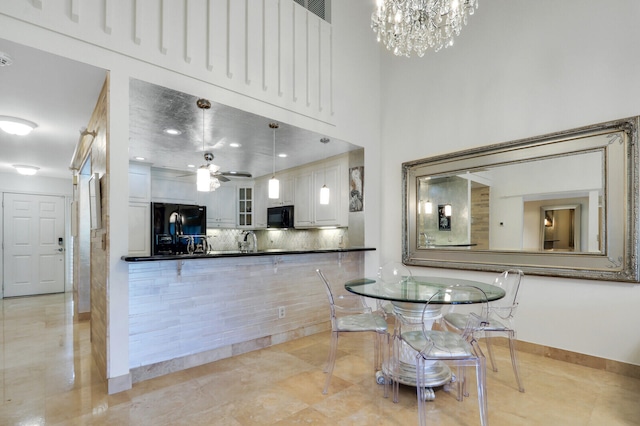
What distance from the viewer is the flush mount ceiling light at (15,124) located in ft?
11.1

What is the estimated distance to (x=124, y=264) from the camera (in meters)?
2.47

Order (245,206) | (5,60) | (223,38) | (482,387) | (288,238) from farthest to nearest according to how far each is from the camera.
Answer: (245,206), (288,238), (223,38), (5,60), (482,387)

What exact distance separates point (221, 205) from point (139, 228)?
62.8 inches

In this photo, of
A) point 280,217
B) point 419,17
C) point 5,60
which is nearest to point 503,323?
point 419,17

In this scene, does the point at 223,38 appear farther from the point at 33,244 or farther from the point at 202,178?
the point at 33,244

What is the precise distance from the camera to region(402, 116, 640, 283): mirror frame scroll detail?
2701 mm

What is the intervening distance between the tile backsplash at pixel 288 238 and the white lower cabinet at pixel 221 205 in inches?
9.1

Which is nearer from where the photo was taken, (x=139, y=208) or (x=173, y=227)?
(x=139, y=208)

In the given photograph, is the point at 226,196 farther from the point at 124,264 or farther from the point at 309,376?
the point at 309,376

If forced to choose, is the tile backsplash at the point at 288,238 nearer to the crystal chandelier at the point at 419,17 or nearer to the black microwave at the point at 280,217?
the black microwave at the point at 280,217

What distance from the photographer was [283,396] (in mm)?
2363

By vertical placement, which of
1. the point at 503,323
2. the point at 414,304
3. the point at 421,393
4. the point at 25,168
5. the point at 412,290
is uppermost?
the point at 25,168

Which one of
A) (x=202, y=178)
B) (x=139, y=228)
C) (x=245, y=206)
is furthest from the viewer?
(x=245, y=206)

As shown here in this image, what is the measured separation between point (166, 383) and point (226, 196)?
4584 millimetres
